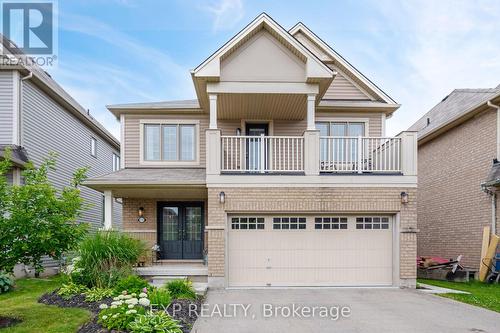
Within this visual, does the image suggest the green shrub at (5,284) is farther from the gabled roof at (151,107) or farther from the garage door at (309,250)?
the gabled roof at (151,107)

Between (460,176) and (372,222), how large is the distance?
5832mm

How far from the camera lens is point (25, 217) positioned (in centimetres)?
633

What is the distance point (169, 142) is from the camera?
42.1 feet

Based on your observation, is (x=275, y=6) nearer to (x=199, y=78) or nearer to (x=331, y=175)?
(x=199, y=78)

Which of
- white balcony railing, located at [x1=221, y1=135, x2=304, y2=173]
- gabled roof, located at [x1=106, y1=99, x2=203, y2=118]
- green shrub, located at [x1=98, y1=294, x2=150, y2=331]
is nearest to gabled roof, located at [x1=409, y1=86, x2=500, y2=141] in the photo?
white balcony railing, located at [x1=221, y1=135, x2=304, y2=173]

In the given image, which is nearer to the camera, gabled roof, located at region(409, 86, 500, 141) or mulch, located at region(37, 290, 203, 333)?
mulch, located at region(37, 290, 203, 333)

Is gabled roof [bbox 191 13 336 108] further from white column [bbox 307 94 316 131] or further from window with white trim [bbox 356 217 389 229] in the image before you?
window with white trim [bbox 356 217 389 229]

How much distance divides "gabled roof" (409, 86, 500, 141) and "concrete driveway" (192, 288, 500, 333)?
7244mm

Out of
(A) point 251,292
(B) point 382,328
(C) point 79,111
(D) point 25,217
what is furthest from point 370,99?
(C) point 79,111

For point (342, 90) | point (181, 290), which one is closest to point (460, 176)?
point (342, 90)

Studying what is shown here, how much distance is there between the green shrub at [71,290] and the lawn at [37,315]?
48 centimetres

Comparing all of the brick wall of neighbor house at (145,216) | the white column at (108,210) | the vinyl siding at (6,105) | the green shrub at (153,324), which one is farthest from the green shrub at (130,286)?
the vinyl siding at (6,105)

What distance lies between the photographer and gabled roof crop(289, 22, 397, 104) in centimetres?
1288

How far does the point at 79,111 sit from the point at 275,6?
30.4 feet
